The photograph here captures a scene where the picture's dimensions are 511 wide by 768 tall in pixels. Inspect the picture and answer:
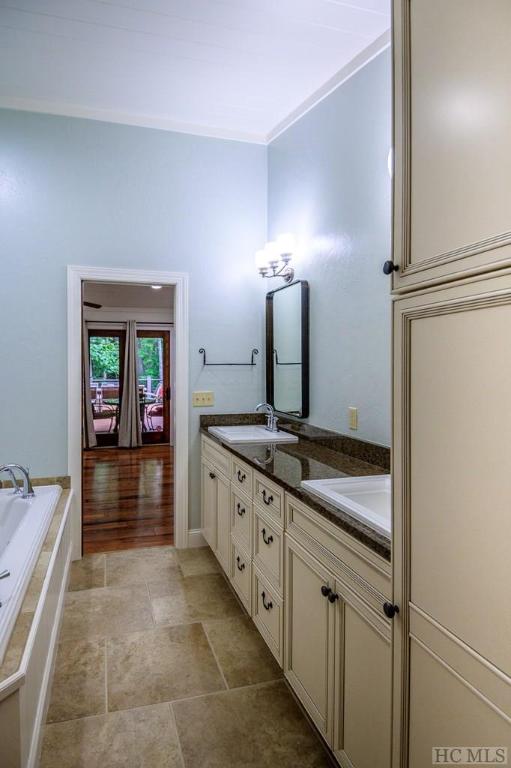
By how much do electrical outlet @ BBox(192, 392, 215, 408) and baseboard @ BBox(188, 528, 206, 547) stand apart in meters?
0.94

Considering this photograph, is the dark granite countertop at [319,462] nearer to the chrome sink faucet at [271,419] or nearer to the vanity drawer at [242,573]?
the chrome sink faucet at [271,419]

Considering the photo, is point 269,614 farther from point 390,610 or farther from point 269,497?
point 390,610

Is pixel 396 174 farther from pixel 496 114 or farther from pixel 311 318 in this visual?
pixel 311 318

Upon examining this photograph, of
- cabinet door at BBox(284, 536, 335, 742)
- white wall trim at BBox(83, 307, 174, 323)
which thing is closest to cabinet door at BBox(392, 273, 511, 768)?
cabinet door at BBox(284, 536, 335, 742)

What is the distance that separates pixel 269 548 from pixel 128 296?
6.16m

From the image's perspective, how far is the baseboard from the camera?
147 inches

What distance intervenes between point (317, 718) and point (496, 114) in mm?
1794

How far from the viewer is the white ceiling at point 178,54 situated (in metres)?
2.32

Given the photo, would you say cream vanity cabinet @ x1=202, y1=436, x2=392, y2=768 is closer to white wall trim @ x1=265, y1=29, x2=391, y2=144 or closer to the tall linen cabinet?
the tall linen cabinet

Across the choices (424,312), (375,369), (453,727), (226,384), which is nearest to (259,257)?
(226,384)

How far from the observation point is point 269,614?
2.18 meters

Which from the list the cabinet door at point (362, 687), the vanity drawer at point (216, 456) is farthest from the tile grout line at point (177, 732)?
the vanity drawer at point (216, 456)

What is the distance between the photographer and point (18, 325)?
329 cm

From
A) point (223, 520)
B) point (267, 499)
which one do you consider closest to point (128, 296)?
point (223, 520)
